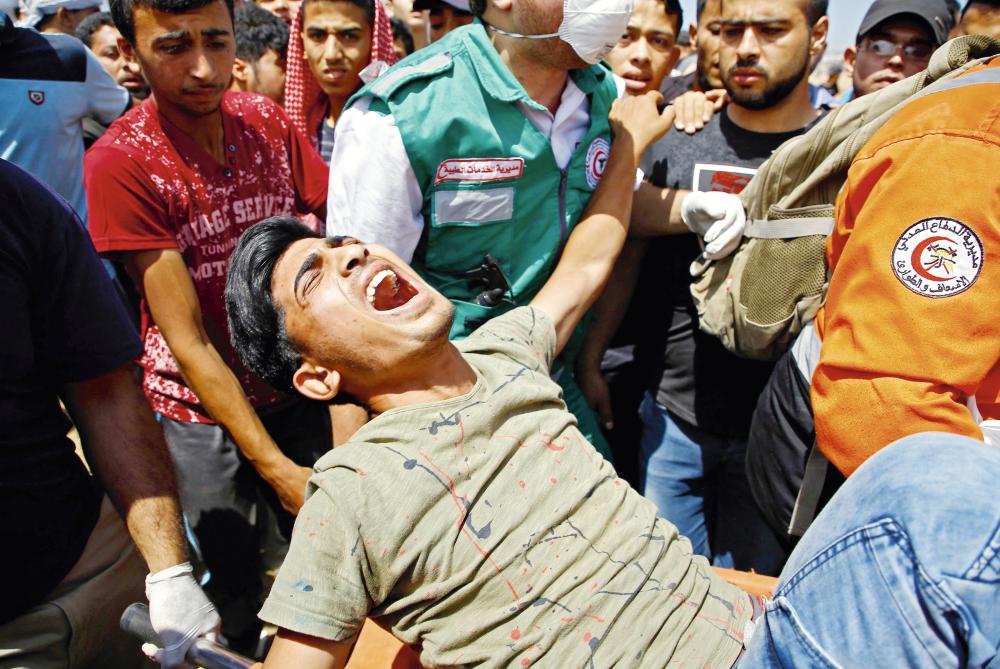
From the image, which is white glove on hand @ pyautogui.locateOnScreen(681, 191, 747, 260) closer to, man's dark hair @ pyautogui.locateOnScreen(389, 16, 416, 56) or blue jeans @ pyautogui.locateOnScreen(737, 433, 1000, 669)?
blue jeans @ pyautogui.locateOnScreen(737, 433, 1000, 669)

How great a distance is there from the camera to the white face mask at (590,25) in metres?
2.29

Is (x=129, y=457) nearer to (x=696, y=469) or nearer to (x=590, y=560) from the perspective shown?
(x=590, y=560)

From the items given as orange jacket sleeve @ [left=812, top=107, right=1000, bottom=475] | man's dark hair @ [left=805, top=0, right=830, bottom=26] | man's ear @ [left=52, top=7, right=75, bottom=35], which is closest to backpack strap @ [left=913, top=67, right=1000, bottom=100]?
orange jacket sleeve @ [left=812, top=107, right=1000, bottom=475]

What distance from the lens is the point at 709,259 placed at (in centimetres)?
249

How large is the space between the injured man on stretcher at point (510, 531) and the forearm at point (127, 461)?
380 millimetres

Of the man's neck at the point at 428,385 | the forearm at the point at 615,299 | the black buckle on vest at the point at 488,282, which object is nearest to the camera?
the man's neck at the point at 428,385

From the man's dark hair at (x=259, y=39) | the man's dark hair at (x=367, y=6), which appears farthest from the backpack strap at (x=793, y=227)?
the man's dark hair at (x=259, y=39)

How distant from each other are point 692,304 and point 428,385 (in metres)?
1.46

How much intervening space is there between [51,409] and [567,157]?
5.51ft

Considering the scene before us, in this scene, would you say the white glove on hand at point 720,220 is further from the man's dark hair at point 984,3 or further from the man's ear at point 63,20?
the man's ear at point 63,20

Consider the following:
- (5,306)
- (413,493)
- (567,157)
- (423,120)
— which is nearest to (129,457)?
(5,306)

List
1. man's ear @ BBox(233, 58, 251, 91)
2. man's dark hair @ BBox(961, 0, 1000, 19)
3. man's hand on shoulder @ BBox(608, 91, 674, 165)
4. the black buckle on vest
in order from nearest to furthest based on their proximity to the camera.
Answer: the black buckle on vest < man's hand on shoulder @ BBox(608, 91, 674, 165) < man's dark hair @ BBox(961, 0, 1000, 19) < man's ear @ BBox(233, 58, 251, 91)

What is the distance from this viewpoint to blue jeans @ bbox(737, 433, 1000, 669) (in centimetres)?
106

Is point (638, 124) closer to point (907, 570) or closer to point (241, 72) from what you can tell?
point (907, 570)
